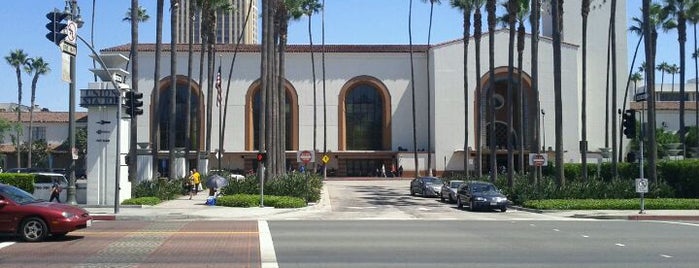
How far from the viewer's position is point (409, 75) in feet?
257

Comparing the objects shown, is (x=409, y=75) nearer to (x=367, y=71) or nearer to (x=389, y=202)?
(x=367, y=71)

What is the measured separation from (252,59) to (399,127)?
17.0 metres

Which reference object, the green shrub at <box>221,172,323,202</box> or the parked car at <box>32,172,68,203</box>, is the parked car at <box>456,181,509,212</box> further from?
the parked car at <box>32,172,68,203</box>

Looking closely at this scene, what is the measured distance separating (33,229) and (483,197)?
2002cm

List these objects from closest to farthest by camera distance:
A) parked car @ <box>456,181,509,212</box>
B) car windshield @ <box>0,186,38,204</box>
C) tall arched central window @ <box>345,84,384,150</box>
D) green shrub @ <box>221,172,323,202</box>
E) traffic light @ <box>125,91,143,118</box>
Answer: car windshield @ <box>0,186,38,204</box> → traffic light @ <box>125,91,143,118</box> → parked car @ <box>456,181,509,212</box> → green shrub @ <box>221,172,323,202</box> → tall arched central window @ <box>345,84,384,150</box>

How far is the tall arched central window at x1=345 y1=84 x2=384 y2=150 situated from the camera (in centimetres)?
7850

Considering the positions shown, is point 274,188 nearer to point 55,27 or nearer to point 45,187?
point 45,187

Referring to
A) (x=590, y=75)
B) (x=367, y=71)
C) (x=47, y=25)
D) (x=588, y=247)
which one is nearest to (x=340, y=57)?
(x=367, y=71)

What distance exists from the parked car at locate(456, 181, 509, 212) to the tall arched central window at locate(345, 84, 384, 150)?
147 ft

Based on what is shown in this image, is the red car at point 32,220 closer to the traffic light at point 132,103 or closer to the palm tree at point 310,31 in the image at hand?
the traffic light at point 132,103

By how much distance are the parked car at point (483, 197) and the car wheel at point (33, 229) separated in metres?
19.7

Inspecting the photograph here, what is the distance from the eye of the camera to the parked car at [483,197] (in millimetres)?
31659

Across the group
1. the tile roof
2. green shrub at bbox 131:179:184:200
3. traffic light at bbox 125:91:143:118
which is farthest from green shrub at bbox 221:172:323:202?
the tile roof

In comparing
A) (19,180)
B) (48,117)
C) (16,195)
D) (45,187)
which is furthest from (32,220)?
(48,117)
